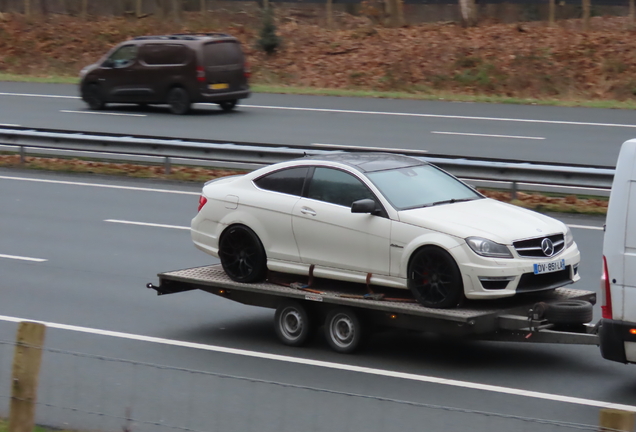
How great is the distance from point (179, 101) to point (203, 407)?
69.4ft

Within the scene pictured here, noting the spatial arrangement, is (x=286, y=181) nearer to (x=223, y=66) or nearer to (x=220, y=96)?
(x=220, y=96)

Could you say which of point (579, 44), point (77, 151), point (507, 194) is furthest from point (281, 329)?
point (579, 44)

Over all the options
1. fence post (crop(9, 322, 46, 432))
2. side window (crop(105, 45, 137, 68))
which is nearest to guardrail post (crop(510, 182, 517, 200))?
fence post (crop(9, 322, 46, 432))

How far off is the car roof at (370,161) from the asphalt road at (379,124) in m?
9.87

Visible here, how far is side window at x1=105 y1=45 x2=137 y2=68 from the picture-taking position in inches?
1108

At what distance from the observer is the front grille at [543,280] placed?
8.60 metres

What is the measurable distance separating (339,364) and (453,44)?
27.4 metres

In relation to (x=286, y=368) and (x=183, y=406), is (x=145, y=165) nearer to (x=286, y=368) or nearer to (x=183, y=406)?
(x=286, y=368)

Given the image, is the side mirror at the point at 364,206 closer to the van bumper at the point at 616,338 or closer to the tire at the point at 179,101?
the van bumper at the point at 616,338

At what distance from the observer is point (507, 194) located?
16719mm

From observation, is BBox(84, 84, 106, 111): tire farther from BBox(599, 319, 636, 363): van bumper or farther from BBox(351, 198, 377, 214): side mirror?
BBox(599, 319, 636, 363): van bumper

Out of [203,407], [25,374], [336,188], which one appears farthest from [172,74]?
[25,374]

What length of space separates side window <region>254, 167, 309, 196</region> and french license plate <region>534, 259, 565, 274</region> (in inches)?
95.1

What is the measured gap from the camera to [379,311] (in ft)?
29.3
